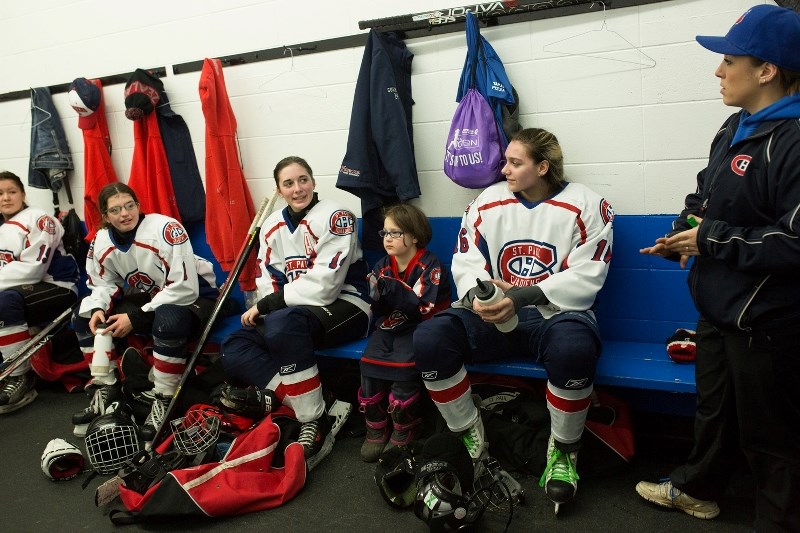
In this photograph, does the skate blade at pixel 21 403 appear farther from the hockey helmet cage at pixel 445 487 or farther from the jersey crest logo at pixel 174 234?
the hockey helmet cage at pixel 445 487

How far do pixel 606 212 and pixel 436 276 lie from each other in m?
0.64

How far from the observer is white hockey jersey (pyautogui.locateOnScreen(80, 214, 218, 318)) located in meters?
2.80

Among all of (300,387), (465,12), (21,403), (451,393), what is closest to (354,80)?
(465,12)

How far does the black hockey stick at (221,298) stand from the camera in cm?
247

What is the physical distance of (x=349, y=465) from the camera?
2.28 m

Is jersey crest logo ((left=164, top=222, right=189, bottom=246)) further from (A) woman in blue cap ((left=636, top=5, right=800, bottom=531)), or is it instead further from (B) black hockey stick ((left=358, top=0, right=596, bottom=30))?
(A) woman in blue cap ((left=636, top=5, right=800, bottom=531))

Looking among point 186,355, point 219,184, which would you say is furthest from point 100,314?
point 219,184

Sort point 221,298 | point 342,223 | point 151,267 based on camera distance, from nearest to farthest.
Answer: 1. point 342,223
2. point 221,298
3. point 151,267

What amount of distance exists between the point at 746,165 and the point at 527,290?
753 millimetres

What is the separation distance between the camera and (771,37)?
1.46 m

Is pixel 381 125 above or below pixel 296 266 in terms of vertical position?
above

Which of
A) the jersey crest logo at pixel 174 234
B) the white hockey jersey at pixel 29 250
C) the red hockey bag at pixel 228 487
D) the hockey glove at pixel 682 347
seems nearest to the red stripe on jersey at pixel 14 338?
the white hockey jersey at pixel 29 250

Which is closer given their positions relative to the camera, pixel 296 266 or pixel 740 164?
pixel 740 164

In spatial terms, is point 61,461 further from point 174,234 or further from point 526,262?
point 526,262
